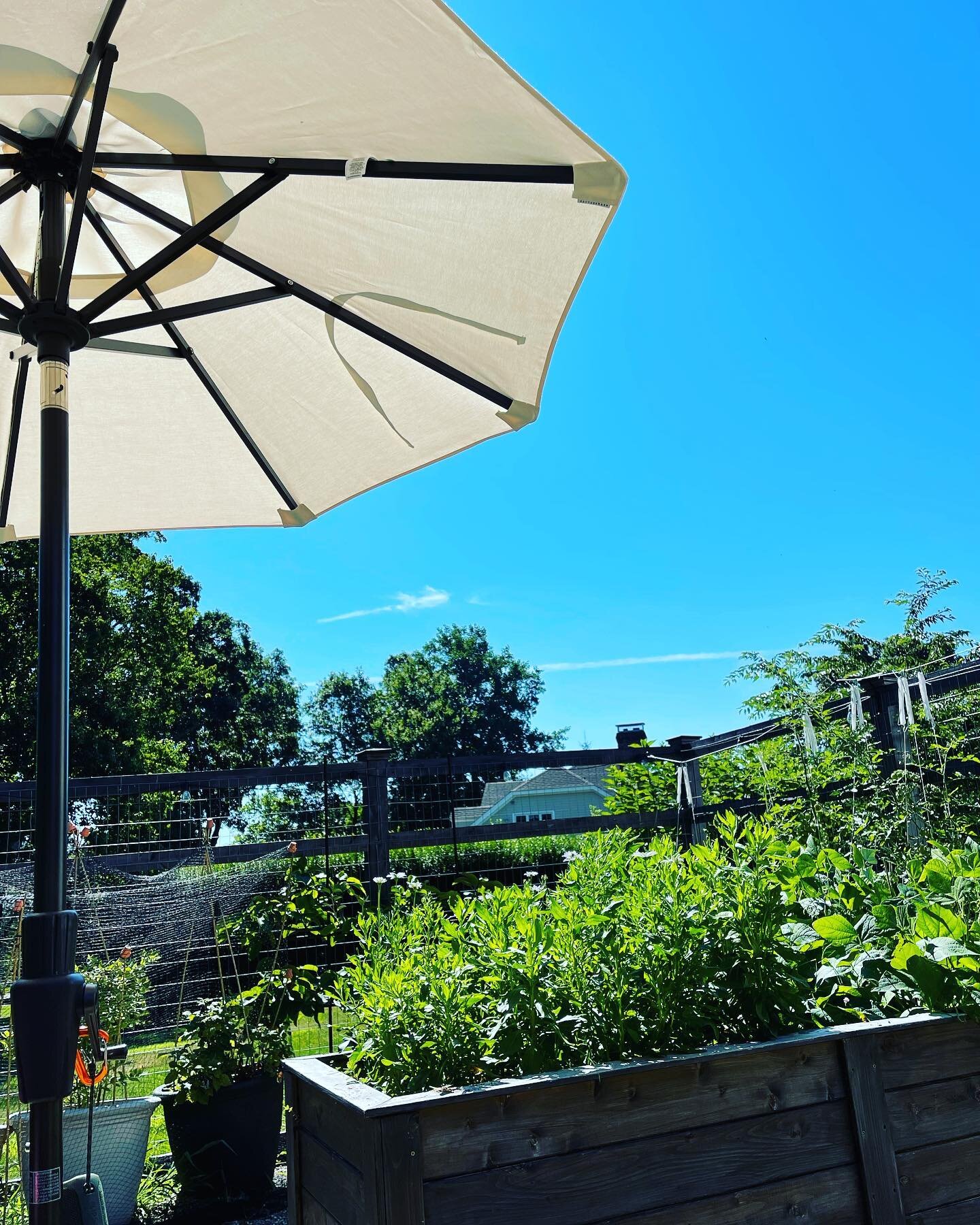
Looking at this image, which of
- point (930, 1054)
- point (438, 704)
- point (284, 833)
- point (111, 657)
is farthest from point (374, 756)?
point (438, 704)

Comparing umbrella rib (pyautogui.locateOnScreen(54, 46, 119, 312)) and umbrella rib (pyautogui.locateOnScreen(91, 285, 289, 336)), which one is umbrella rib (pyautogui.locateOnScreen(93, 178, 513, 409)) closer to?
umbrella rib (pyautogui.locateOnScreen(91, 285, 289, 336))

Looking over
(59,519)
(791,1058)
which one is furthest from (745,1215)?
(59,519)

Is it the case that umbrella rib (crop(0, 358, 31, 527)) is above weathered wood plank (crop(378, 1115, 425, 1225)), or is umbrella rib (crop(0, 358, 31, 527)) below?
above

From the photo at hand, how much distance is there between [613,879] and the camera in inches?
78.6

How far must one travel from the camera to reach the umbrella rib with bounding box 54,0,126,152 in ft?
4.66

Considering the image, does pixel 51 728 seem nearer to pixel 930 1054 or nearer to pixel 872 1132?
pixel 872 1132

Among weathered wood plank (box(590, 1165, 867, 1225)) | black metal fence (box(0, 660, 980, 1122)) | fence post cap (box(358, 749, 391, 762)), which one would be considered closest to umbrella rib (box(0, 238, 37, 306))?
weathered wood plank (box(590, 1165, 867, 1225))

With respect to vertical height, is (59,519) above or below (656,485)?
below

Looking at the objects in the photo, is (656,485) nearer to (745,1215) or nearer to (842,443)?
(842,443)

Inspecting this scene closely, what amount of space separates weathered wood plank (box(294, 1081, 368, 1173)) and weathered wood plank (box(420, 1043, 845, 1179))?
117 millimetres

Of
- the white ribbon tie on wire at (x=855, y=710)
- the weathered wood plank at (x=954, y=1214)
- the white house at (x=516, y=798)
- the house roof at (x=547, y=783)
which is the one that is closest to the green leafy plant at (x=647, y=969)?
the weathered wood plank at (x=954, y=1214)

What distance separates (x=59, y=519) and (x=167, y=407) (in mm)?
1138

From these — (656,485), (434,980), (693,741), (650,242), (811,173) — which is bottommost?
(434,980)

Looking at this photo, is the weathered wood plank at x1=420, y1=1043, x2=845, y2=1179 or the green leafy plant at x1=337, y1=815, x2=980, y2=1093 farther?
the green leafy plant at x1=337, y1=815, x2=980, y2=1093
